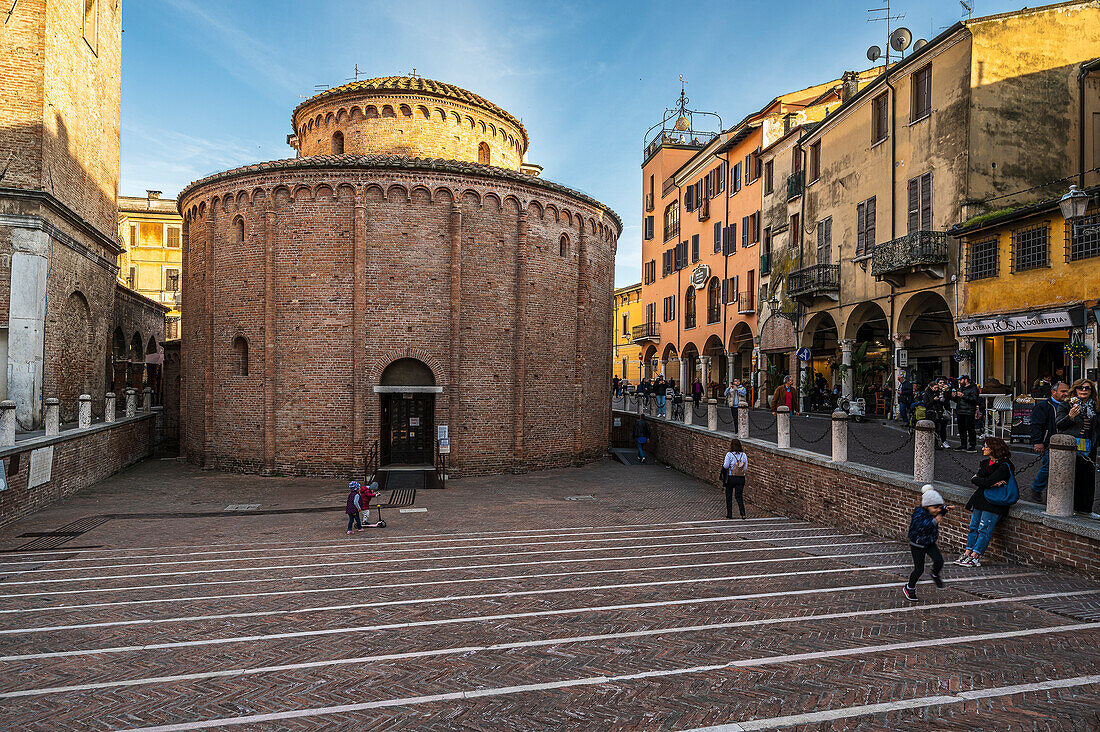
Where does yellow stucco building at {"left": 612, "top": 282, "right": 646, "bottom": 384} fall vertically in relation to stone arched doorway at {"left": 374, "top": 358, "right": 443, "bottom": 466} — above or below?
above

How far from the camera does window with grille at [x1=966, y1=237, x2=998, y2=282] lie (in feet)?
54.2

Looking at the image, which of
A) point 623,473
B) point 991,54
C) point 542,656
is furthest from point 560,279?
point 542,656

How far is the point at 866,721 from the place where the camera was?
4.65 m

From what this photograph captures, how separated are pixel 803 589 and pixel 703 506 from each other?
7.72m

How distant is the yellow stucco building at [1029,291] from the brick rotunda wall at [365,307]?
477 inches

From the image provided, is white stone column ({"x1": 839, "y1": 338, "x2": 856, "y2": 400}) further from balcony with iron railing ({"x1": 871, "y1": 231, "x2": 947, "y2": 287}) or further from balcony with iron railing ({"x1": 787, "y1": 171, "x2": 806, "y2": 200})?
balcony with iron railing ({"x1": 787, "y1": 171, "x2": 806, "y2": 200})

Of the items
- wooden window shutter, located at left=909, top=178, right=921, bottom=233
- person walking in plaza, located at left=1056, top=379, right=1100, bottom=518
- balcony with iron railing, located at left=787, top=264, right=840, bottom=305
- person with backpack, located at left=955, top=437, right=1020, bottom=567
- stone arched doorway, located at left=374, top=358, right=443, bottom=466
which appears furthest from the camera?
balcony with iron railing, located at left=787, top=264, right=840, bottom=305

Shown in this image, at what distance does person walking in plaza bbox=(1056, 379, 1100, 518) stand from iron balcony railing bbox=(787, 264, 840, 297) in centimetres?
1453

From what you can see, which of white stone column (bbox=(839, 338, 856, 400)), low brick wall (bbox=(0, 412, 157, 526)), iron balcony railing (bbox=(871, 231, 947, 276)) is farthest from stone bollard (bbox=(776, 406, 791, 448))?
low brick wall (bbox=(0, 412, 157, 526))

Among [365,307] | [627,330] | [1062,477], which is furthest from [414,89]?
[627,330]

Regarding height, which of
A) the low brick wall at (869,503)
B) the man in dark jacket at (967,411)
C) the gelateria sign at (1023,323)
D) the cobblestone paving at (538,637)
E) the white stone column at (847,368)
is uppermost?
the gelateria sign at (1023,323)

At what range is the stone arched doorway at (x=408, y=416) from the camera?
19812 millimetres

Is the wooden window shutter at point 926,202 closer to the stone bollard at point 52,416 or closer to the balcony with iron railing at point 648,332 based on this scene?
the balcony with iron railing at point 648,332

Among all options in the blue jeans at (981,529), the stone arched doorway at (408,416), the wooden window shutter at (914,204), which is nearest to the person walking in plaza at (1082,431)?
the blue jeans at (981,529)
